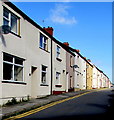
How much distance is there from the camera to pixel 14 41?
1388 centimetres

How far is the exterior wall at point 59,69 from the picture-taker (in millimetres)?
22797

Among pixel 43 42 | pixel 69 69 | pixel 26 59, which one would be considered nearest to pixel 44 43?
pixel 43 42

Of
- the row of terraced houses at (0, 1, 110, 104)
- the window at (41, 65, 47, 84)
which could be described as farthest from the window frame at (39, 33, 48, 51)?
the window at (41, 65, 47, 84)

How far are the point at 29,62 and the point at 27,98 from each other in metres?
2.55

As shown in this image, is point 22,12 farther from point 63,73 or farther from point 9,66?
point 63,73

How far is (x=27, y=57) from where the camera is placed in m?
15.8

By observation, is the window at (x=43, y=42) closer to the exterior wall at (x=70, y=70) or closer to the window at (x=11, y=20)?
the window at (x=11, y=20)

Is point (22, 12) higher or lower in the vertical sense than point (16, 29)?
higher

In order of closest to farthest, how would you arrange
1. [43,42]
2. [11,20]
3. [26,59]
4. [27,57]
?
[11,20] < [26,59] < [27,57] < [43,42]

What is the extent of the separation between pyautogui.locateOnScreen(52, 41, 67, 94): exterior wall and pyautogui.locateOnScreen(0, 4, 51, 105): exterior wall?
1680mm

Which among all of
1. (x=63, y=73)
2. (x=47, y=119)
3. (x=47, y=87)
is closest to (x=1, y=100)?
(x=47, y=119)

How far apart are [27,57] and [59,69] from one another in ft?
31.2

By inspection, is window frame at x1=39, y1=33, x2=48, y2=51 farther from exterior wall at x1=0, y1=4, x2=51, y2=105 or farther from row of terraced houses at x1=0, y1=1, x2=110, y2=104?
exterior wall at x1=0, y1=4, x2=51, y2=105

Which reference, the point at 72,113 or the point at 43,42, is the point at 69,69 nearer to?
the point at 43,42
